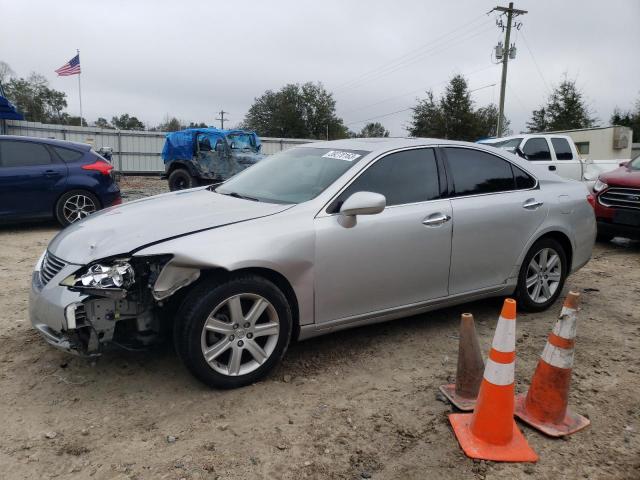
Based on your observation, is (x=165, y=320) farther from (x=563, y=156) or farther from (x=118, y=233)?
(x=563, y=156)

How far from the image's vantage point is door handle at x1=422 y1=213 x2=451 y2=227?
3707 mm

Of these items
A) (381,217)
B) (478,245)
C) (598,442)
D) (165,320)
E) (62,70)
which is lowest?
(598,442)

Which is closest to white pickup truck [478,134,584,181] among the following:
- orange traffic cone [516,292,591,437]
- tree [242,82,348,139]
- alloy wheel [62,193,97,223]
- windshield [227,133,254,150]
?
windshield [227,133,254,150]

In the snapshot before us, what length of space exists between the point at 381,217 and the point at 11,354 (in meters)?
2.75

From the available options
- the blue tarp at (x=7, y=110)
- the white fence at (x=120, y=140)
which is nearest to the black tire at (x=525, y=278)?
the blue tarp at (x=7, y=110)

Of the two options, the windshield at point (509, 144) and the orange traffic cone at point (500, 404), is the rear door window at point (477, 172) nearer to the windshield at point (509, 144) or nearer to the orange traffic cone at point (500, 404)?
the orange traffic cone at point (500, 404)

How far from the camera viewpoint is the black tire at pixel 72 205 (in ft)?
26.4

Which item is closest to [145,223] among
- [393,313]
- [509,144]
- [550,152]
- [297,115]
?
[393,313]

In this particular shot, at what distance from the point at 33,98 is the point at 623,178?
192 feet

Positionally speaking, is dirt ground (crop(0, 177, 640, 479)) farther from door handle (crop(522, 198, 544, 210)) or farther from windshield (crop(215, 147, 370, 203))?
windshield (crop(215, 147, 370, 203))

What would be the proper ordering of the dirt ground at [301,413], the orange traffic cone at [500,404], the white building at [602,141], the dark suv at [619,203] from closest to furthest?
the dirt ground at [301,413] < the orange traffic cone at [500,404] < the dark suv at [619,203] < the white building at [602,141]

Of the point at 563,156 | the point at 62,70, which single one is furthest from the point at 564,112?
the point at 62,70

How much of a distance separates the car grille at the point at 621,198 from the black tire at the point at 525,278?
11.6ft

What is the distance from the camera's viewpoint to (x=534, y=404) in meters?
2.81
